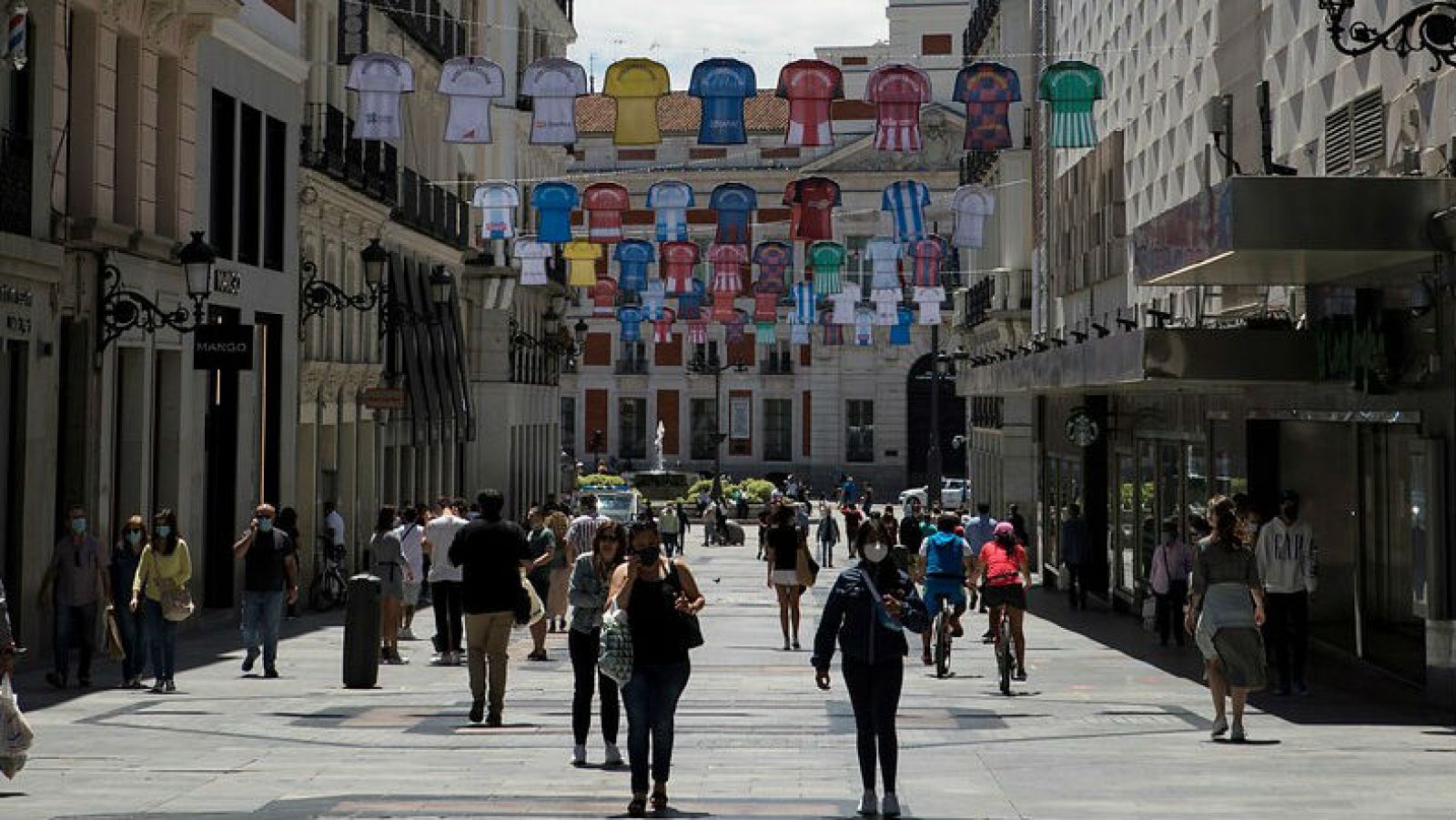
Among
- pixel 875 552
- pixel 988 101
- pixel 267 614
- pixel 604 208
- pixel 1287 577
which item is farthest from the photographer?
pixel 604 208

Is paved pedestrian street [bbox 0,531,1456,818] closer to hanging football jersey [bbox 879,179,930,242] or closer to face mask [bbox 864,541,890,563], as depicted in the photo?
face mask [bbox 864,541,890,563]

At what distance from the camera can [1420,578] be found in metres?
18.1

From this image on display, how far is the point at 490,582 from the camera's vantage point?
15.8 meters

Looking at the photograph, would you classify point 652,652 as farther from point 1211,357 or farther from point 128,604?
point 1211,357

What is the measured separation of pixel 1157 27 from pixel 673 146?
6660 centimetres

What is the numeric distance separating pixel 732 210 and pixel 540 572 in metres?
17.4

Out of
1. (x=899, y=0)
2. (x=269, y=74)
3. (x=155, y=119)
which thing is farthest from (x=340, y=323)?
(x=899, y=0)

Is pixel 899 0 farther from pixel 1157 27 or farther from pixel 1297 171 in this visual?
pixel 1297 171

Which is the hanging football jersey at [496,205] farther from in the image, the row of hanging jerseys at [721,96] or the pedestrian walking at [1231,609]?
the pedestrian walking at [1231,609]

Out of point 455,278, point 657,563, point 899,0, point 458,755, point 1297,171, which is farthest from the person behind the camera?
point 899,0

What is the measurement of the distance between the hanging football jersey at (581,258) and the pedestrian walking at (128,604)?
93.9 feet

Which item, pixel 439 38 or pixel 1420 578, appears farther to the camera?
pixel 439 38

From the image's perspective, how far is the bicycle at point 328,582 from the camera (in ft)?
104

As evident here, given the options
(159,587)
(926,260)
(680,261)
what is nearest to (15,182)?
(159,587)
